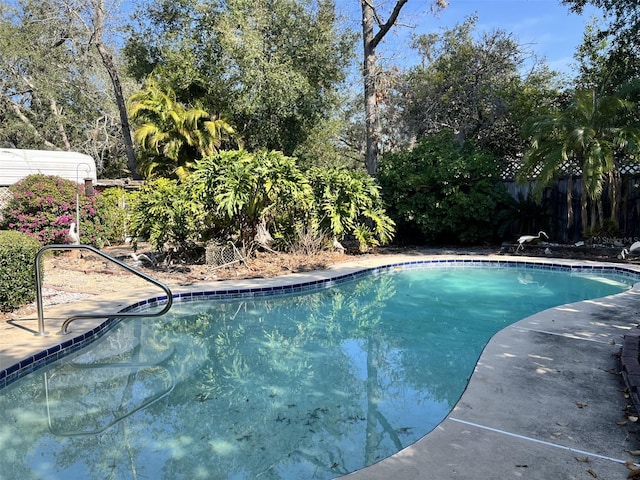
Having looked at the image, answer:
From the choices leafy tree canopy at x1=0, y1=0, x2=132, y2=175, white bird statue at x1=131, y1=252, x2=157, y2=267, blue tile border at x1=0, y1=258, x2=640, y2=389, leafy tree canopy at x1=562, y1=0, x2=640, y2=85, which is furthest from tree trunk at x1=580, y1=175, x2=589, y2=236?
leafy tree canopy at x1=0, y1=0, x2=132, y2=175

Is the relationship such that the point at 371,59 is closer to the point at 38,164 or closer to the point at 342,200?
the point at 342,200

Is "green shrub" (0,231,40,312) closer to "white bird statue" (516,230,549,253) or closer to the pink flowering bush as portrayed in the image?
the pink flowering bush

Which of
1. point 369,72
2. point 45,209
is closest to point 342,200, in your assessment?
point 369,72

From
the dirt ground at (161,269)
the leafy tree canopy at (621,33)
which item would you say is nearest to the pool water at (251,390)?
the dirt ground at (161,269)

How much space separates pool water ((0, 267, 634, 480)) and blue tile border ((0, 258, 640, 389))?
0.37ft

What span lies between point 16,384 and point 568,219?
11.3 meters

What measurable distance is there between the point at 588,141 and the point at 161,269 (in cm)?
917

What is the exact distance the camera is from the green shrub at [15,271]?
5.68 meters

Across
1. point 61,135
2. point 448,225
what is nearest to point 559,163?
point 448,225

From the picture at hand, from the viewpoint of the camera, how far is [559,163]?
1023 cm

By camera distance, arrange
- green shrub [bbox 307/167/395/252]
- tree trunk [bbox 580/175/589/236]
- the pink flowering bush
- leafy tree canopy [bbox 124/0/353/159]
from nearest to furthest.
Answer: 1. the pink flowering bush
2. green shrub [bbox 307/167/395/252]
3. tree trunk [bbox 580/175/589/236]
4. leafy tree canopy [bbox 124/0/353/159]

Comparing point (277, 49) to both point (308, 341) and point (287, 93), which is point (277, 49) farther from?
point (308, 341)

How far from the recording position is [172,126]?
1233cm

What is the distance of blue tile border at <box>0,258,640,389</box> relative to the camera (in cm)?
438
